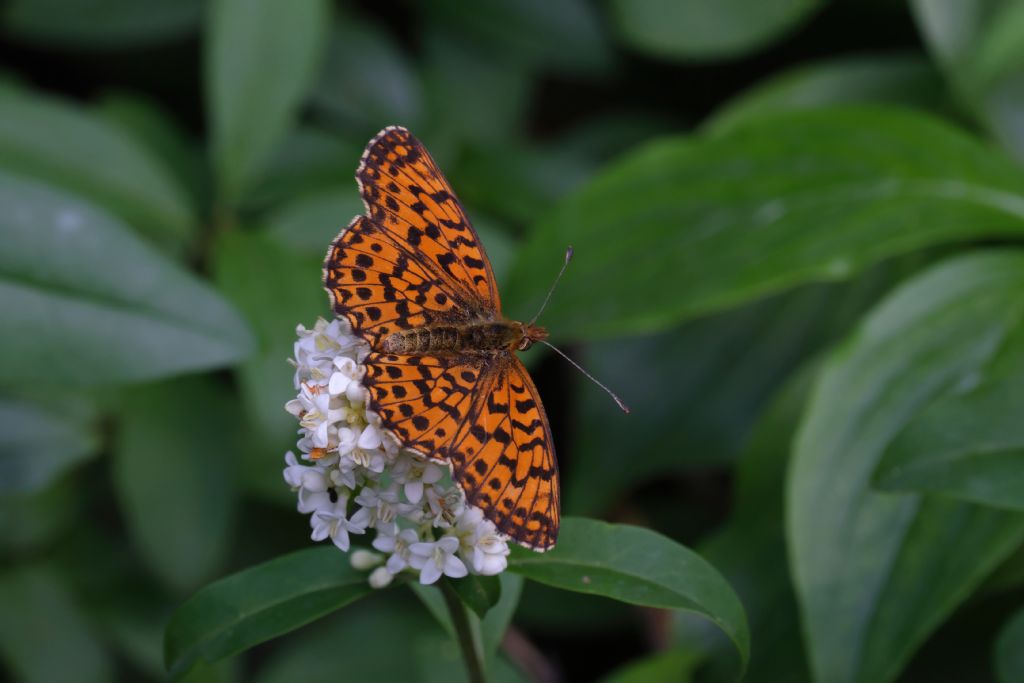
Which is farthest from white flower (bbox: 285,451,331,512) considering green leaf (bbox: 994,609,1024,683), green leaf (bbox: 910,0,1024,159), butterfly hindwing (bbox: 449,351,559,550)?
green leaf (bbox: 910,0,1024,159)

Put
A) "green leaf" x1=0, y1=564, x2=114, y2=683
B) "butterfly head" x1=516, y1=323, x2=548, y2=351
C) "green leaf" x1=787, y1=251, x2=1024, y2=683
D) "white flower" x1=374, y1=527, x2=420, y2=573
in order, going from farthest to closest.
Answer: "green leaf" x1=0, y1=564, x2=114, y2=683 < "green leaf" x1=787, y1=251, x2=1024, y2=683 < "butterfly head" x1=516, y1=323, x2=548, y2=351 < "white flower" x1=374, y1=527, x2=420, y2=573

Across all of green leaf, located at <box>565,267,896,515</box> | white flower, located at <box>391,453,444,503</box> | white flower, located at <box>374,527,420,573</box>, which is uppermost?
white flower, located at <box>391,453,444,503</box>

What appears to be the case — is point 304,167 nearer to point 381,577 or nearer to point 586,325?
point 586,325

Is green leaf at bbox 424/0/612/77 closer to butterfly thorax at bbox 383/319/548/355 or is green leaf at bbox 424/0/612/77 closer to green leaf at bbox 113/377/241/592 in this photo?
green leaf at bbox 113/377/241/592

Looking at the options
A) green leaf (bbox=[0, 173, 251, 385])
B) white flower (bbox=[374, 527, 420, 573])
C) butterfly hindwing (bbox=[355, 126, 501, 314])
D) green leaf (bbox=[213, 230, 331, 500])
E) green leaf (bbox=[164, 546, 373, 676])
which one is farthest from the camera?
green leaf (bbox=[213, 230, 331, 500])

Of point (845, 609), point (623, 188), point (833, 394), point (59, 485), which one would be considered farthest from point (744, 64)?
point (59, 485)

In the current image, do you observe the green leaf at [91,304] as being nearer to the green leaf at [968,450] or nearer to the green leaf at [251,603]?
the green leaf at [251,603]

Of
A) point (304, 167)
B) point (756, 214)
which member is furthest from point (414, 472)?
point (304, 167)

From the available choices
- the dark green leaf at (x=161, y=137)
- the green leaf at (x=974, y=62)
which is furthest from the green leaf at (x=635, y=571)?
the dark green leaf at (x=161, y=137)
